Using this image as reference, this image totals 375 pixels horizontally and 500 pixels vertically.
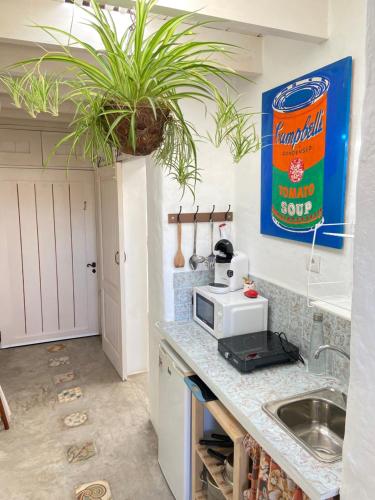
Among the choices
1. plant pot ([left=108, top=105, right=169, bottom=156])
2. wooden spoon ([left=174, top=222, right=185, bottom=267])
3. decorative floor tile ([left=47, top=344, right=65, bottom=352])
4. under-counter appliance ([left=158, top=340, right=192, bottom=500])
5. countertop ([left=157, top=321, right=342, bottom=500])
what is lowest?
decorative floor tile ([left=47, top=344, right=65, bottom=352])

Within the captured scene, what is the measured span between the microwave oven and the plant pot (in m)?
1.22

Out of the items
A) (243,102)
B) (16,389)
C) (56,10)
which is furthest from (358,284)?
(16,389)

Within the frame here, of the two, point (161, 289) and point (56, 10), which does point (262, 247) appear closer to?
point (161, 289)

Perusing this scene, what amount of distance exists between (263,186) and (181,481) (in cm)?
168

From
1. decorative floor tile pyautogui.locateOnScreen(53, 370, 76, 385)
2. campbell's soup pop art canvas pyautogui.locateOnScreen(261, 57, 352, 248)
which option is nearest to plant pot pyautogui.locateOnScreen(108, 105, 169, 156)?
campbell's soup pop art canvas pyautogui.locateOnScreen(261, 57, 352, 248)

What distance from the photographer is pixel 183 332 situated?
7.36 ft

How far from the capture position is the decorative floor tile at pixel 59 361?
3.85m

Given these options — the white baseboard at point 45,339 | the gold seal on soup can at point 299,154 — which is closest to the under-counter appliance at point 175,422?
the gold seal on soup can at point 299,154

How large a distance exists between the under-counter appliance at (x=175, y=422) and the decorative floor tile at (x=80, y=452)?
54 cm

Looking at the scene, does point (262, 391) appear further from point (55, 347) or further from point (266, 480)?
point (55, 347)

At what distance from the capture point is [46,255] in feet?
14.2

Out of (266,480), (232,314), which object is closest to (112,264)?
(232,314)

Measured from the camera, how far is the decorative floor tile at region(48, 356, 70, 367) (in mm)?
3852

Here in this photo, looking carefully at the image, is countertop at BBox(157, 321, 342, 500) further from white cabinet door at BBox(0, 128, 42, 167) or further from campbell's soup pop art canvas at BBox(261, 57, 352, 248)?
white cabinet door at BBox(0, 128, 42, 167)
